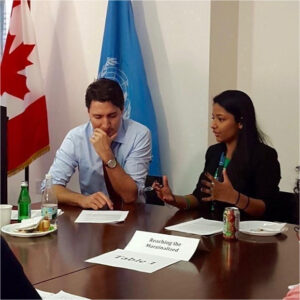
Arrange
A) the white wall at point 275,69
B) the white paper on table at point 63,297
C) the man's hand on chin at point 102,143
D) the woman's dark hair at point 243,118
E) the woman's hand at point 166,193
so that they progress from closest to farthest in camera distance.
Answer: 1. the white paper on table at point 63,297
2. the woman's hand at point 166,193
3. the woman's dark hair at point 243,118
4. the man's hand on chin at point 102,143
5. the white wall at point 275,69

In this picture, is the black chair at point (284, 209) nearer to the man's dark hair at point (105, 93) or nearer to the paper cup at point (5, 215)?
the man's dark hair at point (105, 93)

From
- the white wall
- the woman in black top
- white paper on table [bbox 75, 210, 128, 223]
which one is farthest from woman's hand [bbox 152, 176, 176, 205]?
the white wall

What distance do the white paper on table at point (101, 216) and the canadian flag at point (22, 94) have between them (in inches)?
64.3

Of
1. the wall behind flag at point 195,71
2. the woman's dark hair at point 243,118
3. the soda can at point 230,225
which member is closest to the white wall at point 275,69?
the wall behind flag at point 195,71

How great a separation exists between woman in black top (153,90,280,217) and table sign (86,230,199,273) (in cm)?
58

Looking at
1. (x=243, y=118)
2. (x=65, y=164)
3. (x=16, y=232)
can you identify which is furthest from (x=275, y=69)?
(x=16, y=232)

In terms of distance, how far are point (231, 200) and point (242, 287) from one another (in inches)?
34.3

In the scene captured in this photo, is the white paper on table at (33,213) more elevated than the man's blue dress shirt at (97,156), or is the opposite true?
the man's blue dress shirt at (97,156)

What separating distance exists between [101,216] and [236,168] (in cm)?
73

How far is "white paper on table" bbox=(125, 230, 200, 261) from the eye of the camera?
4.95 feet

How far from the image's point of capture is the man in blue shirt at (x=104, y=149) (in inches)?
102

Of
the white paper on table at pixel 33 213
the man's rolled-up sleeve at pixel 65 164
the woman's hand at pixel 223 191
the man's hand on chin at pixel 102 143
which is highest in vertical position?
the man's hand on chin at pixel 102 143

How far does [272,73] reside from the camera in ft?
10.7

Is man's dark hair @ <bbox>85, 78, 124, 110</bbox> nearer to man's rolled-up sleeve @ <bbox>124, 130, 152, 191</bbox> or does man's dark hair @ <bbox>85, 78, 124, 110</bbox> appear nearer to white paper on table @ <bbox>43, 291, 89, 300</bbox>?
man's rolled-up sleeve @ <bbox>124, 130, 152, 191</bbox>
